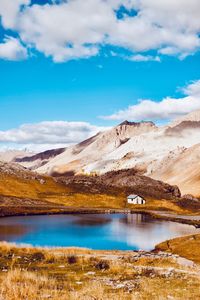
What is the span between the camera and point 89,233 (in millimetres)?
103125

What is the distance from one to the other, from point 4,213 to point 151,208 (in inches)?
2801

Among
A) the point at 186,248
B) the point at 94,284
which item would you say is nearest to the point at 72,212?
the point at 186,248

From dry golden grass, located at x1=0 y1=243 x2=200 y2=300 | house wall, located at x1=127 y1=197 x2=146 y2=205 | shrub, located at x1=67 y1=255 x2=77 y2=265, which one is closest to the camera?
dry golden grass, located at x1=0 y1=243 x2=200 y2=300

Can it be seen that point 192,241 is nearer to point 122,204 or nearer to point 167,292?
point 167,292

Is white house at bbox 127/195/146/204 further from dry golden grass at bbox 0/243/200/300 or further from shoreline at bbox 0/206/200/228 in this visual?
dry golden grass at bbox 0/243/200/300

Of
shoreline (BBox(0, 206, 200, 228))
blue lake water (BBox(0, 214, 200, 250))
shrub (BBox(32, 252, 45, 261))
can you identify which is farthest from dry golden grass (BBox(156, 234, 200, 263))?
shoreline (BBox(0, 206, 200, 228))

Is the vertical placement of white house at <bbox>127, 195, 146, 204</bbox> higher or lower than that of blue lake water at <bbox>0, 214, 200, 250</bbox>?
higher

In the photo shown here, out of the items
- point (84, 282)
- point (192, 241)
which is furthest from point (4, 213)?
point (84, 282)

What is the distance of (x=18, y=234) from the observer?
95125 millimetres

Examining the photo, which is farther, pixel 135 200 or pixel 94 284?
pixel 135 200

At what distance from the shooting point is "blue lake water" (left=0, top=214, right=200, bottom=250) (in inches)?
3329

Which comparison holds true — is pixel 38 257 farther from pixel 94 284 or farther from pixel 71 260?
pixel 94 284

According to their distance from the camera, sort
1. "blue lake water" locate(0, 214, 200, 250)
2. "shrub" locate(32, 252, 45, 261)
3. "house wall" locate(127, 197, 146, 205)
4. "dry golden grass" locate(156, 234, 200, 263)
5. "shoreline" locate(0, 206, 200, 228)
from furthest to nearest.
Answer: "house wall" locate(127, 197, 146, 205) → "shoreline" locate(0, 206, 200, 228) → "blue lake water" locate(0, 214, 200, 250) → "dry golden grass" locate(156, 234, 200, 263) → "shrub" locate(32, 252, 45, 261)

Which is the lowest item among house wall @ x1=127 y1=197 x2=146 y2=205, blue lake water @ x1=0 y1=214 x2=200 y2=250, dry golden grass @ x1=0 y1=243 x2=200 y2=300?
blue lake water @ x1=0 y1=214 x2=200 y2=250
